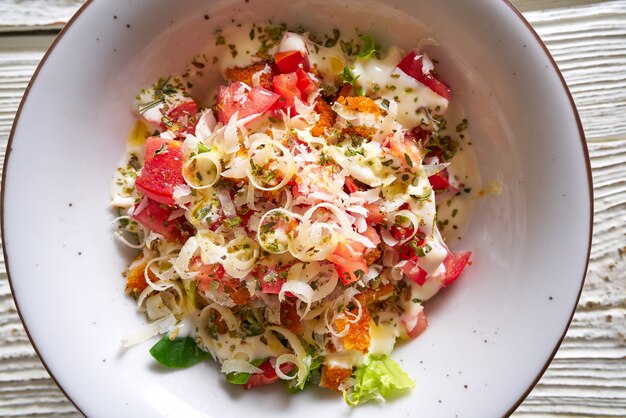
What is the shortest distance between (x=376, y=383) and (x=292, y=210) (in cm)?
58

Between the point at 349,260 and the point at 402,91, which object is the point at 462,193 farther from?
the point at 349,260

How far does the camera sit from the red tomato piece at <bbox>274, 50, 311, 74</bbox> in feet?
5.72

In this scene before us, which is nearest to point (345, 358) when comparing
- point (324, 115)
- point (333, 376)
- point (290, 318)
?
point (333, 376)

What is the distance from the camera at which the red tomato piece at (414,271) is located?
1.73 meters

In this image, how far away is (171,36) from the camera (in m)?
1.77

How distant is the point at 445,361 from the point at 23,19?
6.20ft

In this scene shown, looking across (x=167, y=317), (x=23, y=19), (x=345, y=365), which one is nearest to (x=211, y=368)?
(x=167, y=317)

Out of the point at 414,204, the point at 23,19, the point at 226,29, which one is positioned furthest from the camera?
the point at 23,19

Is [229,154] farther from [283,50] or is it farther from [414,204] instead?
[414,204]

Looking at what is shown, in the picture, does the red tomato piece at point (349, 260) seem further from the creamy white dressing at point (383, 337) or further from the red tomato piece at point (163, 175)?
the red tomato piece at point (163, 175)

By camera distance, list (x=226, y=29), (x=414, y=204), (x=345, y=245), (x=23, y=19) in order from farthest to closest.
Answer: (x=23, y=19)
(x=226, y=29)
(x=414, y=204)
(x=345, y=245)

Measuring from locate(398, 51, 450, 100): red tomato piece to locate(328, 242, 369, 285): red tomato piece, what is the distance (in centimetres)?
55

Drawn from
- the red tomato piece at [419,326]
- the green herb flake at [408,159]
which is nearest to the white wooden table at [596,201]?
the red tomato piece at [419,326]

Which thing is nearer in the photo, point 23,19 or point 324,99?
point 324,99
